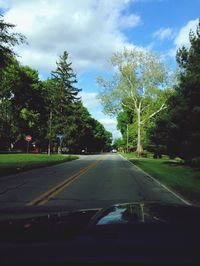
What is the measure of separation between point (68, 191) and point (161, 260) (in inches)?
627

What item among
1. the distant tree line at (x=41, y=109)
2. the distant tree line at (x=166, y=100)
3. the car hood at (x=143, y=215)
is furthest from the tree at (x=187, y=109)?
the distant tree line at (x=41, y=109)

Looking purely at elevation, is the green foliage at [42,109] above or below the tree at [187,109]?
above

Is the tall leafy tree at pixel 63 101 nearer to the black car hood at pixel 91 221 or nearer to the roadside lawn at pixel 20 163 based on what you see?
the roadside lawn at pixel 20 163

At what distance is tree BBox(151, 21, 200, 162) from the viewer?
31.3 metres

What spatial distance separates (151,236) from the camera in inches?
131

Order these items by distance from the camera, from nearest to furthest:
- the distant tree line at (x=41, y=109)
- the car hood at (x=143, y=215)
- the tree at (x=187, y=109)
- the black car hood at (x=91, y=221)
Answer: the black car hood at (x=91, y=221), the car hood at (x=143, y=215), the tree at (x=187, y=109), the distant tree line at (x=41, y=109)

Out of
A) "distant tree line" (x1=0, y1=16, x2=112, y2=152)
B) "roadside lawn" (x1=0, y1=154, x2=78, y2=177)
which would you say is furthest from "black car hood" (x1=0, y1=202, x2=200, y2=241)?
"distant tree line" (x1=0, y1=16, x2=112, y2=152)

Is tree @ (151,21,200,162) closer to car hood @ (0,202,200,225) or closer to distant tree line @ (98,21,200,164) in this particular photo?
distant tree line @ (98,21,200,164)

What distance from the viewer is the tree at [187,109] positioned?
103 feet

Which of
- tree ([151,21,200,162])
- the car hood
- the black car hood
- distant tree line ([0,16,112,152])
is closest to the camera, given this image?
the black car hood

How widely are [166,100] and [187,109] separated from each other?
12.4 metres

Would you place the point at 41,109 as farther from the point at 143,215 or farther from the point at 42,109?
the point at 143,215

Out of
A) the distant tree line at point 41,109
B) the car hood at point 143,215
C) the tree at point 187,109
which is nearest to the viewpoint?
Answer: the car hood at point 143,215

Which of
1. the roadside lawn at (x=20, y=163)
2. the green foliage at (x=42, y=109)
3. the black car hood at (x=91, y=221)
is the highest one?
the green foliage at (x=42, y=109)
